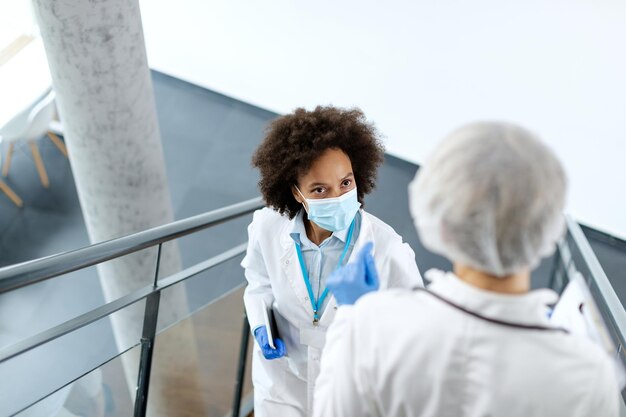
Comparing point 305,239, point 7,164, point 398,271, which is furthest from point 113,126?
point 7,164

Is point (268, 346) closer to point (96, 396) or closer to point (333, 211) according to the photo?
point (333, 211)

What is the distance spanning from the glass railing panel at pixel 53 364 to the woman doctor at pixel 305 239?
22.0 inches

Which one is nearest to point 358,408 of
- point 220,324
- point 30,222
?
point 220,324

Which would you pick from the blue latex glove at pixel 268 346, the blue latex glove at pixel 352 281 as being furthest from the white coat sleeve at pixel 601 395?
the blue latex glove at pixel 268 346

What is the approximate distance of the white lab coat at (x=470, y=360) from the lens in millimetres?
1038

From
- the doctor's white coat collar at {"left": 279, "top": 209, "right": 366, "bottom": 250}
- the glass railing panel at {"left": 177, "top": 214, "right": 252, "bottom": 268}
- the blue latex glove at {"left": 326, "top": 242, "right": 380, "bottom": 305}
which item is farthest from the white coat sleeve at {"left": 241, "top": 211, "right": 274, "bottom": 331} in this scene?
the glass railing panel at {"left": 177, "top": 214, "right": 252, "bottom": 268}

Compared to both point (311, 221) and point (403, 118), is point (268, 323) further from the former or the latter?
point (403, 118)

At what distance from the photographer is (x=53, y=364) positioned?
2781 mm

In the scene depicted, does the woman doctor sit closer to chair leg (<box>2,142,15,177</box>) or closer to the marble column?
the marble column

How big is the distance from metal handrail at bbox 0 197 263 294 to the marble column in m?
0.51

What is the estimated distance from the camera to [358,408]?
1173 millimetres

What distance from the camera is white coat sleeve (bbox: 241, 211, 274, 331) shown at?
7.07ft

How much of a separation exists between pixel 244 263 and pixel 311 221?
0.31 meters

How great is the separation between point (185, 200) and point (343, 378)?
4839 mm
